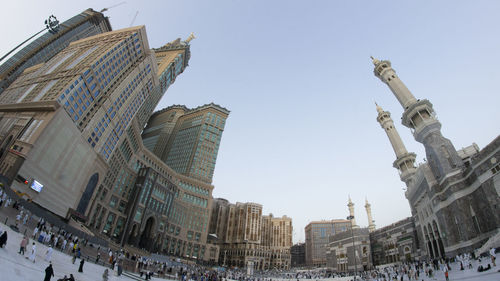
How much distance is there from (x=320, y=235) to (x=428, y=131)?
Answer: 345 ft

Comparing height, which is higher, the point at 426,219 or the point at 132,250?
the point at 426,219

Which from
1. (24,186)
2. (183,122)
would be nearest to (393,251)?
(24,186)

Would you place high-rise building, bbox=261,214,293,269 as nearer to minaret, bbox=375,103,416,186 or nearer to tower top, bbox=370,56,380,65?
minaret, bbox=375,103,416,186

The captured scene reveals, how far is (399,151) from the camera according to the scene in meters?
70.4

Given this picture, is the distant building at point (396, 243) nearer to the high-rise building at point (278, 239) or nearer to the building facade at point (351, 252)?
the building facade at point (351, 252)

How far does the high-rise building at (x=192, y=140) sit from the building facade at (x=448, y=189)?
81.0 meters

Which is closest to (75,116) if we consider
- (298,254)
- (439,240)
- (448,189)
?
(448,189)

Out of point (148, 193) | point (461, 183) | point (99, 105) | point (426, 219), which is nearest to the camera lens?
point (461, 183)

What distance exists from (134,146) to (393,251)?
3272 inches

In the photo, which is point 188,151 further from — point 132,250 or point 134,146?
point 132,250

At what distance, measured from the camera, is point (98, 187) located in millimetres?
60656

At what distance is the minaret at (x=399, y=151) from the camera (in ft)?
220

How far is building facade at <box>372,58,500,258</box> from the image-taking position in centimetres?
3212

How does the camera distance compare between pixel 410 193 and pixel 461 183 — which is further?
pixel 410 193
